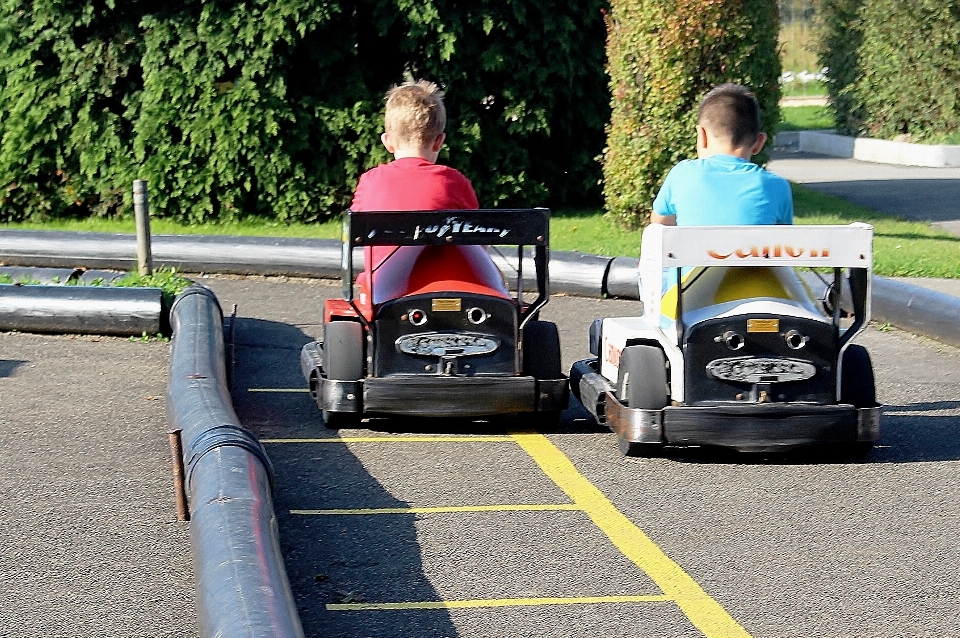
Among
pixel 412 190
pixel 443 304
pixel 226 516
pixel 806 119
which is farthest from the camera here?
pixel 806 119

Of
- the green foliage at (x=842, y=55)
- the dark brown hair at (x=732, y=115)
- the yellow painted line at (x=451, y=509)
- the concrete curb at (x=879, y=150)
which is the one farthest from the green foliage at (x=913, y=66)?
the yellow painted line at (x=451, y=509)

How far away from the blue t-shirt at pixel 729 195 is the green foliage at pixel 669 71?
796cm

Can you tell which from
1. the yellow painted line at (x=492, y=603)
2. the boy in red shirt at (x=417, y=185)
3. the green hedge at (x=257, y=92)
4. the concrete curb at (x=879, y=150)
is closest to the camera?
the yellow painted line at (x=492, y=603)

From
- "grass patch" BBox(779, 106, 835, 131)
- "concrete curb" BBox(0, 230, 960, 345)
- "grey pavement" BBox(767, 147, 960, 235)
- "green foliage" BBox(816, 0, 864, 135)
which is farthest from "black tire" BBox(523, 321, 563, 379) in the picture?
"grass patch" BBox(779, 106, 835, 131)

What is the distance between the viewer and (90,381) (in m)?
8.47

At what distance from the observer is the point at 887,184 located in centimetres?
2266

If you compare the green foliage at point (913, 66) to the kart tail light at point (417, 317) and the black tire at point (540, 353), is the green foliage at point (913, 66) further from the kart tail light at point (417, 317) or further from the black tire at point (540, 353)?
the kart tail light at point (417, 317)

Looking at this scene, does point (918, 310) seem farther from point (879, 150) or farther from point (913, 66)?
point (913, 66)

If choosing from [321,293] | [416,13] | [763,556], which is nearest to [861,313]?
[763,556]

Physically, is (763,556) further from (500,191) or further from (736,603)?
(500,191)

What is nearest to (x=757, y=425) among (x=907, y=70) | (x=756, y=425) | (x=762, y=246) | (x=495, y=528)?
(x=756, y=425)

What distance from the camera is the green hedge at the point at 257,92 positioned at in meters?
16.0

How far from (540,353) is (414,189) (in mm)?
1105

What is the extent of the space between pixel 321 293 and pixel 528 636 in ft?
26.3
